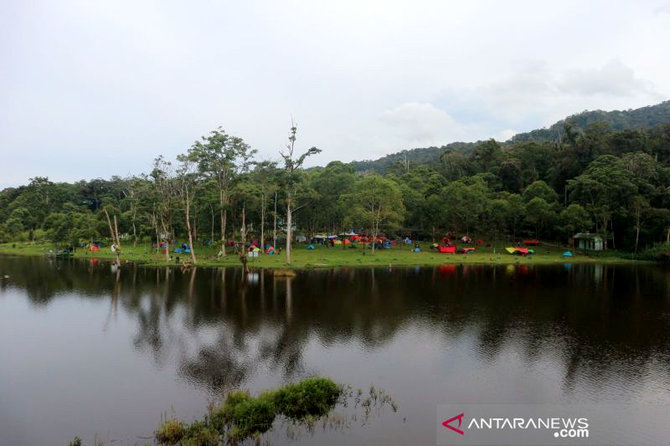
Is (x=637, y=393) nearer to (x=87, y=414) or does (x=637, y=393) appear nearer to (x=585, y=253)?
(x=87, y=414)

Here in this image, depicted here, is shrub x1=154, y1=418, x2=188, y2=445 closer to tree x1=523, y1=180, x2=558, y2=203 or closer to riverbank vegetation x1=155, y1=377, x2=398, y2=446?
riverbank vegetation x1=155, y1=377, x2=398, y2=446

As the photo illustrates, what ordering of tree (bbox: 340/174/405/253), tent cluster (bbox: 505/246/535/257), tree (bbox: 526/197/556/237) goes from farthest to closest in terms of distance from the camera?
tree (bbox: 526/197/556/237) < tent cluster (bbox: 505/246/535/257) < tree (bbox: 340/174/405/253)

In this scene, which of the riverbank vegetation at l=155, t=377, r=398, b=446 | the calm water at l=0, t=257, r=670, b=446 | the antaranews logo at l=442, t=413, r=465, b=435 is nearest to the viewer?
the riverbank vegetation at l=155, t=377, r=398, b=446

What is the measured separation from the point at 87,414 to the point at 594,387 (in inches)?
770

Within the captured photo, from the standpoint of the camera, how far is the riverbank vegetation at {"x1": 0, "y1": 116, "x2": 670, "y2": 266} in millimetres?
59156

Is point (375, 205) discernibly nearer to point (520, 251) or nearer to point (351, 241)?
point (351, 241)

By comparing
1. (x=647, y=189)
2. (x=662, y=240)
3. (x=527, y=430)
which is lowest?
(x=527, y=430)

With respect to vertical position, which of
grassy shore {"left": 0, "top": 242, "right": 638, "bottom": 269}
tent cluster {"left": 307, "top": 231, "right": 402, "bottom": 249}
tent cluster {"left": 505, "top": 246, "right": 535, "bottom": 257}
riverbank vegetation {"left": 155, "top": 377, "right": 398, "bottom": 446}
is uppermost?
tent cluster {"left": 307, "top": 231, "right": 402, "bottom": 249}

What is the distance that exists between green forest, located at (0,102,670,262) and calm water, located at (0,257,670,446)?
22.5 m

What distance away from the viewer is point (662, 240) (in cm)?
6938

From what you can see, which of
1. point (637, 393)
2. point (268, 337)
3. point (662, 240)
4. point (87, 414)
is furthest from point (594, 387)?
point (662, 240)

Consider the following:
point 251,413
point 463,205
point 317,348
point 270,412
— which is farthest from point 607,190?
point 251,413

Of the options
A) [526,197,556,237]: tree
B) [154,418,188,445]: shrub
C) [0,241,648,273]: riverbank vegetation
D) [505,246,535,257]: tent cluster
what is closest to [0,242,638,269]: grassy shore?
[0,241,648,273]: riverbank vegetation

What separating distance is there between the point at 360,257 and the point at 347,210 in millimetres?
15435
